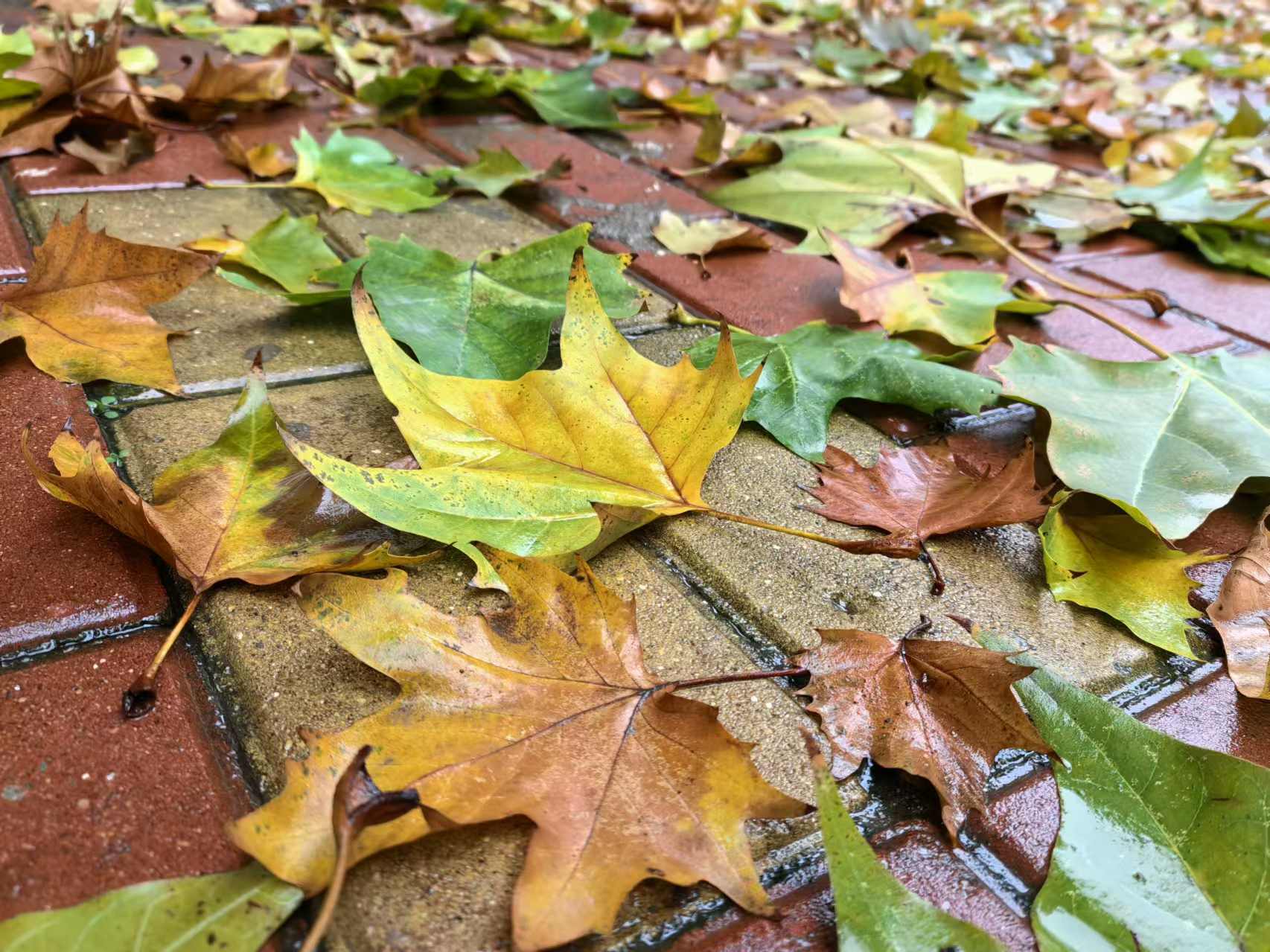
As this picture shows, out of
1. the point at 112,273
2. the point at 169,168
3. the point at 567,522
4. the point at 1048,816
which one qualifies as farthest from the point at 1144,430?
the point at 169,168

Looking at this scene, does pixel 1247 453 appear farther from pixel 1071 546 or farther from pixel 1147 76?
pixel 1147 76

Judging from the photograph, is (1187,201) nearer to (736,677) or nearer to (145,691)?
(736,677)

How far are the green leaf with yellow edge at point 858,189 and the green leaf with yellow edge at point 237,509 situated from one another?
37.7 inches

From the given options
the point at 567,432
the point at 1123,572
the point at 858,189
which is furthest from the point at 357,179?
the point at 1123,572

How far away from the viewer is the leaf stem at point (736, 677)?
692 mm

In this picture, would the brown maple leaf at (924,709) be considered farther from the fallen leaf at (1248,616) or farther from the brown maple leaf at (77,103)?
the brown maple leaf at (77,103)

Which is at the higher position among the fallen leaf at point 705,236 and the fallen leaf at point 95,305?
the fallen leaf at point 95,305

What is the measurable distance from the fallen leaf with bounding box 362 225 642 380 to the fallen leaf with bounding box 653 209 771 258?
1.14ft

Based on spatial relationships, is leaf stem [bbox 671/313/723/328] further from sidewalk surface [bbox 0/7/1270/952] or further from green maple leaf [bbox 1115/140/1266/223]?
green maple leaf [bbox 1115/140/1266/223]

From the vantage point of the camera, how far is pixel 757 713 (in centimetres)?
73

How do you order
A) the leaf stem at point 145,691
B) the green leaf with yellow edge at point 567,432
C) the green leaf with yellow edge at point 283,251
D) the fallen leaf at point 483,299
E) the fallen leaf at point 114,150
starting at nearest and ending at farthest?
the leaf stem at point 145,691 < the green leaf with yellow edge at point 567,432 < the fallen leaf at point 483,299 < the green leaf with yellow edge at point 283,251 < the fallen leaf at point 114,150

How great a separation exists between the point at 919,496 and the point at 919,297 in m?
0.43

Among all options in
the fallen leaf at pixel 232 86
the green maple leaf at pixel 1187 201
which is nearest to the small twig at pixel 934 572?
the green maple leaf at pixel 1187 201

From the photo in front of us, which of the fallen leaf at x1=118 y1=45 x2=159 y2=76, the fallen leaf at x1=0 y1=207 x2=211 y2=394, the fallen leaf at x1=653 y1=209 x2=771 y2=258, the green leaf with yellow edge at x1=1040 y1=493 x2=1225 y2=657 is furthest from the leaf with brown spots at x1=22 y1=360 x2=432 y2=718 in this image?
the fallen leaf at x1=118 y1=45 x2=159 y2=76
